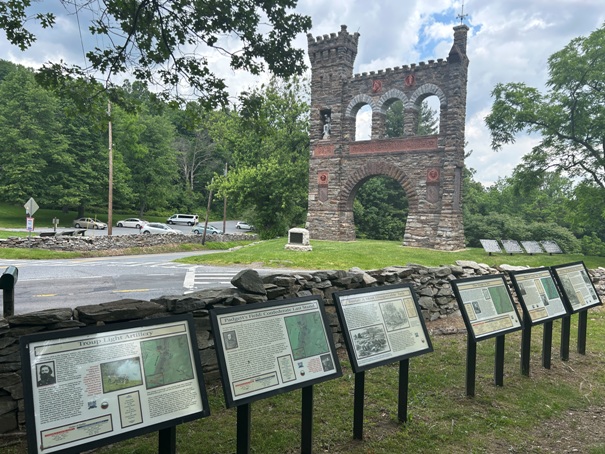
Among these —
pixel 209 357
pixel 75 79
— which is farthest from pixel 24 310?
pixel 209 357

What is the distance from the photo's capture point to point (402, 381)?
4121mm

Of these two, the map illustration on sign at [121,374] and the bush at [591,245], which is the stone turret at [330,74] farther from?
the map illustration on sign at [121,374]

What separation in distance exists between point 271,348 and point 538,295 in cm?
431

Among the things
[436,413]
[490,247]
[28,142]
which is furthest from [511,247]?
[28,142]

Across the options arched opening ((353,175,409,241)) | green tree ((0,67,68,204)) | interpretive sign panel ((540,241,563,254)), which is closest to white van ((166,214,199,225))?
green tree ((0,67,68,204))

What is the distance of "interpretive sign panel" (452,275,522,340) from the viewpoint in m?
4.65

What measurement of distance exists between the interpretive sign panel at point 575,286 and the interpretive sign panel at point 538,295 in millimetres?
184

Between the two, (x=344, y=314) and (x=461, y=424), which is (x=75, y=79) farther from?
(x=461, y=424)

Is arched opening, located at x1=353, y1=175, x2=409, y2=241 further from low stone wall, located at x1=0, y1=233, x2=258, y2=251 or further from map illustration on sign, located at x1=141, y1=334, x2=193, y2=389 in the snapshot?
map illustration on sign, located at x1=141, y1=334, x2=193, y2=389

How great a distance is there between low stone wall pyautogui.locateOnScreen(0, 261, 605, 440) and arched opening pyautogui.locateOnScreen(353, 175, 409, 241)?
30633 millimetres

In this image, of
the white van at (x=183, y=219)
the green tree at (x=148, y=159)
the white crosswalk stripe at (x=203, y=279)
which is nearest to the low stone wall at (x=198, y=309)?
the white crosswalk stripe at (x=203, y=279)

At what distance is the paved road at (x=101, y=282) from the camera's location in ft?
32.0

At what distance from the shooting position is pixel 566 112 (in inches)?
827

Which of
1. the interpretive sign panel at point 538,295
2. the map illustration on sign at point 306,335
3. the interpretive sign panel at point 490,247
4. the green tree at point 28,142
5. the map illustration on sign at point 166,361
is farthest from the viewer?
the green tree at point 28,142
